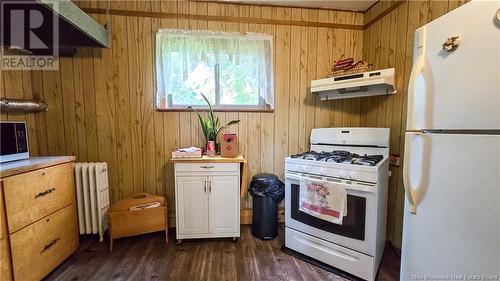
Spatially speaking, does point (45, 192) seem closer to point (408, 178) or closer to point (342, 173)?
point (342, 173)

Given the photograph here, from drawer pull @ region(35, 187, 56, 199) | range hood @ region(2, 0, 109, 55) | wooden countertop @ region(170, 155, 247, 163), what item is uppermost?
range hood @ region(2, 0, 109, 55)

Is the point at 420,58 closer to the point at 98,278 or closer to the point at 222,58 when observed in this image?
the point at 222,58

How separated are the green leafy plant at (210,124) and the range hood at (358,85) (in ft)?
3.41

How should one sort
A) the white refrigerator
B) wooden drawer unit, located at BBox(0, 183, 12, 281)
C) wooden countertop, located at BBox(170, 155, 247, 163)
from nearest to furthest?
the white refrigerator
wooden drawer unit, located at BBox(0, 183, 12, 281)
wooden countertop, located at BBox(170, 155, 247, 163)

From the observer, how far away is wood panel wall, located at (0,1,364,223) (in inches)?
92.1

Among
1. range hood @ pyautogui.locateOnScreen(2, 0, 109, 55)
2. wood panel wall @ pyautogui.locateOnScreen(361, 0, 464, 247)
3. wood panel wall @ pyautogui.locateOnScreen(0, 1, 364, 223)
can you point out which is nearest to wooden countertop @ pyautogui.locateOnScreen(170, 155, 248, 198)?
wood panel wall @ pyautogui.locateOnScreen(0, 1, 364, 223)

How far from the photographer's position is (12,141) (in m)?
1.65

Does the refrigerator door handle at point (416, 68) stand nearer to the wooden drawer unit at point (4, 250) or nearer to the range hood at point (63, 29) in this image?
the range hood at point (63, 29)

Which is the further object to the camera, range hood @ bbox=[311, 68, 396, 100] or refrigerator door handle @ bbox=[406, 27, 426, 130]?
range hood @ bbox=[311, 68, 396, 100]

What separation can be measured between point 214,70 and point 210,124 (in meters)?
0.63

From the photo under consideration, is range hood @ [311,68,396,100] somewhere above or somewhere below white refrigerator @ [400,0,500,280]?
above

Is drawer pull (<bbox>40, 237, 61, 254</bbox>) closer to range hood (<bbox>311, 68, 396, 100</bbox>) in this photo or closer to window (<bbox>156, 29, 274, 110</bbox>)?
window (<bbox>156, 29, 274, 110</bbox>)

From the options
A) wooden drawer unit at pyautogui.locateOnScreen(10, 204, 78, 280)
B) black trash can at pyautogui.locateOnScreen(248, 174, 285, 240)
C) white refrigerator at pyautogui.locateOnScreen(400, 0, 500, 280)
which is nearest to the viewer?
white refrigerator at pyautogui.locateOnScreen(400, 0, 500, 280)

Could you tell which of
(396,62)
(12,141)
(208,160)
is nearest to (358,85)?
(396,62)
